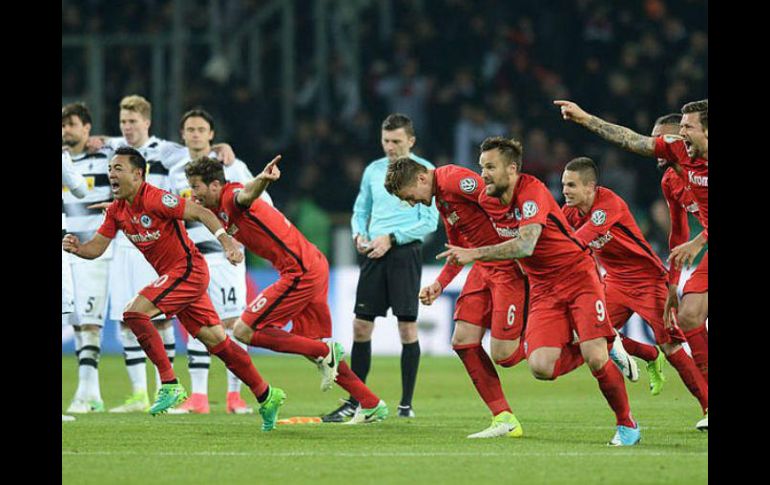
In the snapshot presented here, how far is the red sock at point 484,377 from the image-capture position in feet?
28.4

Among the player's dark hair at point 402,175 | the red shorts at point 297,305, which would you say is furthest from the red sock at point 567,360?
the red shorts at point 297,305

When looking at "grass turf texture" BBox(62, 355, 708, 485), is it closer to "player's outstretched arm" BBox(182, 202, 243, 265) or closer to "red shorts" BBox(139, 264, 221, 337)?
"red shorts" BBox(139, 264, 221, 337)

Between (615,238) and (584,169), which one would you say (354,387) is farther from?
(584,169)

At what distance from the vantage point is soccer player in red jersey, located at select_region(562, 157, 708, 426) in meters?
9.04

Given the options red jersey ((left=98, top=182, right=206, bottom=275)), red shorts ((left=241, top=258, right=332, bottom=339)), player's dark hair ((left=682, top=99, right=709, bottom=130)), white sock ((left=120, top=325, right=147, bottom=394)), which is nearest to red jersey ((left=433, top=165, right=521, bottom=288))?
red shorts ((left=241, top=258, right=332, bottom=339))

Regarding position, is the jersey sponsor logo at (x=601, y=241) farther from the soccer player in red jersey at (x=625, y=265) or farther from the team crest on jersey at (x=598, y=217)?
the team crest on jersey at (x=598, y=217)

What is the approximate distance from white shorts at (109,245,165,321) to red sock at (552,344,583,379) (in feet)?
14.4

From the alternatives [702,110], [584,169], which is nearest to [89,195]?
[584,169]

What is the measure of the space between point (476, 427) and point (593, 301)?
1600 millimetres

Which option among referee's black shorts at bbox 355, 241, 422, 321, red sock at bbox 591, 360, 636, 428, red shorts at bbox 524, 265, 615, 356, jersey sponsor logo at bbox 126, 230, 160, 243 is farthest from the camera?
referee's black shorts at bbox 355, 241, 422, 321

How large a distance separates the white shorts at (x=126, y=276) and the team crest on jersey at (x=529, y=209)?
4412 mm

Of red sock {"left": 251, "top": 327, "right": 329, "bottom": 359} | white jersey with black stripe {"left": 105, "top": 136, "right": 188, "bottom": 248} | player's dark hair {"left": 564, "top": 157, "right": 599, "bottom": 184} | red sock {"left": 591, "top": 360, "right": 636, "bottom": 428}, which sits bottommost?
red sock {"left": 591, "top": 360, "right": 636, "bottom": 428}
